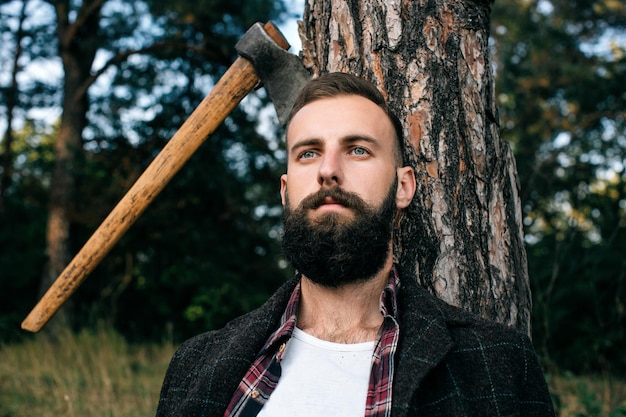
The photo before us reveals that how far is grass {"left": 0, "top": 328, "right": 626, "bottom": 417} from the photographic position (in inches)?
161

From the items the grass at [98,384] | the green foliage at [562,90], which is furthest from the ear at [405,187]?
the green foliage at [562,90]

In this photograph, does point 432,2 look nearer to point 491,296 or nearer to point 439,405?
point 491,296

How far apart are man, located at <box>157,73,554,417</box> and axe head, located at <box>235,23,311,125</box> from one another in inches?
13.7

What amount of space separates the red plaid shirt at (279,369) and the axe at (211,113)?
3.41 feet

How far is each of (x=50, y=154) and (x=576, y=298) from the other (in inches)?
393

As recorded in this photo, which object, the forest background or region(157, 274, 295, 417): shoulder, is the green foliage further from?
region(157, 274, 295, 417): shoulder

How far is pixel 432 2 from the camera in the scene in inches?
93.4

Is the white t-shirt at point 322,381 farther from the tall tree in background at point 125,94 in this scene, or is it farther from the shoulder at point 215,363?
the tall tree in background at point 125,94

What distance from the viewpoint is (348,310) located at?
2.15 m

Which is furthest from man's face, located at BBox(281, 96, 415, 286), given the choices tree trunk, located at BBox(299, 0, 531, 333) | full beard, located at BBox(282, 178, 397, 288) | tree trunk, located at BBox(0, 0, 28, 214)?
tree trunk, located at BBox(0, 0, 28, 214)

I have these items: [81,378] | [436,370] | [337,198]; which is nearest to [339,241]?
[337,198]

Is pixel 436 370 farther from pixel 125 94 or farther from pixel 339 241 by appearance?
pixel 125 94

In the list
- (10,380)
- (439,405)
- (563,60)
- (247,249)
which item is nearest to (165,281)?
(247,249)

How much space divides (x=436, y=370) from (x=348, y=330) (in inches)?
16.2
